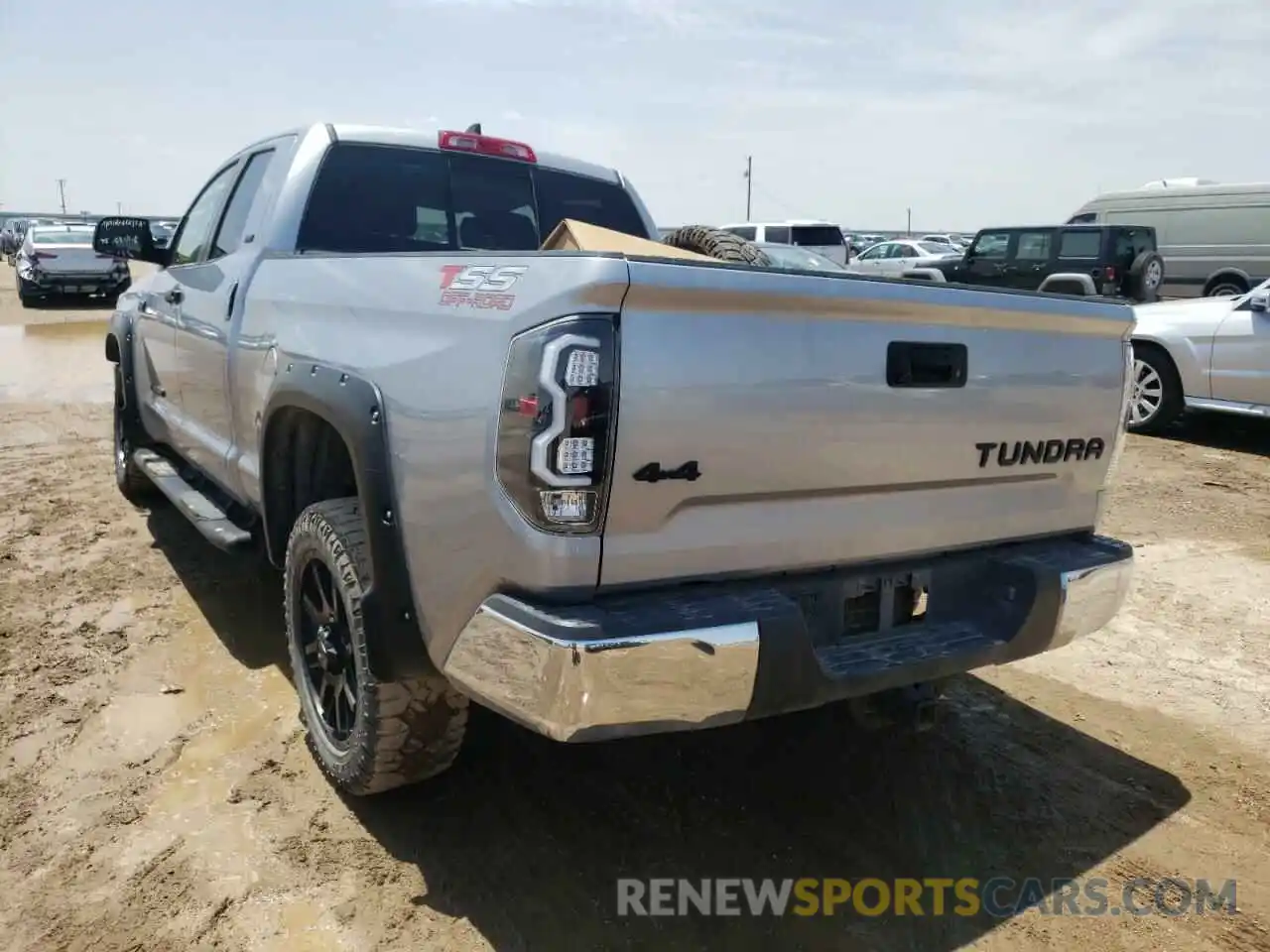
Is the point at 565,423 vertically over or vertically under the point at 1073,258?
under

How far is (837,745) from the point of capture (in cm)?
336

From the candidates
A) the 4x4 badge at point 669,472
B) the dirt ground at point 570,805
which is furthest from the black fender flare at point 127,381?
the 4x4 badge at point 669,472

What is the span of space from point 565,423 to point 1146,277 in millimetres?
17093

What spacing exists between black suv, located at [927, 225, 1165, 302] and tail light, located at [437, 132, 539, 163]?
1268 cm

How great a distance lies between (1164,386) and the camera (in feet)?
28.6

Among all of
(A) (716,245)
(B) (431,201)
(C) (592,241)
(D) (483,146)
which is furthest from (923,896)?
(D) (483,146)

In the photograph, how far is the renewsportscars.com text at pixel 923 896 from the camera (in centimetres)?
252

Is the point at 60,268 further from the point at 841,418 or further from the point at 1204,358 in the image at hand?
the point at 841,418

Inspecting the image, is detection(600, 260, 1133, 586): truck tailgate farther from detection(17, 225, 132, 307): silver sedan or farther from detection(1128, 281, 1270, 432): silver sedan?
detection(17, 225, 132, 307): silver sedan

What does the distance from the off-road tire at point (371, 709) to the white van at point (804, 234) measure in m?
22.3

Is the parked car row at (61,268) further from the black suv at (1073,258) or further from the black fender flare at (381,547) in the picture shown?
the black fender flare at (381,547)

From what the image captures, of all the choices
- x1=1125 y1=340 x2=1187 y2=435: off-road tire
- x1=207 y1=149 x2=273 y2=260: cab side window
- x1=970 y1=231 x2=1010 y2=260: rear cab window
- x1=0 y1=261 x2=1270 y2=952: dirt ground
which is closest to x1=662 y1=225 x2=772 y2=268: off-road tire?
x1=207 y1=149 x2=273 y2=260: cab side window

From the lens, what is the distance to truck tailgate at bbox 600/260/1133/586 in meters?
2.06

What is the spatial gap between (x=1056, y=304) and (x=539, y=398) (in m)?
1.55
